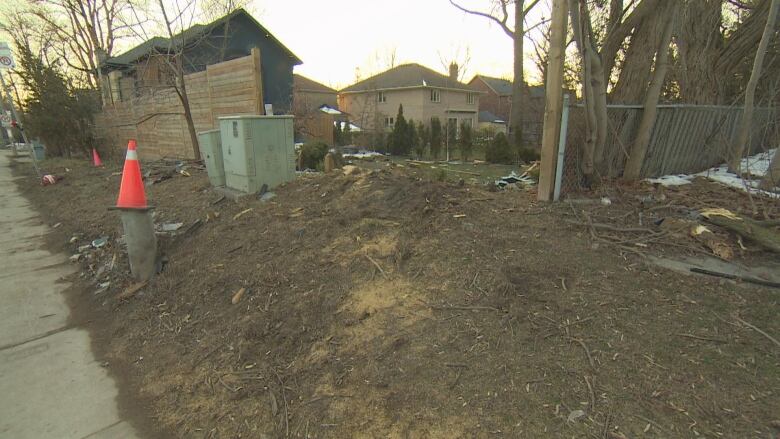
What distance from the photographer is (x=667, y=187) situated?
19.1 ft

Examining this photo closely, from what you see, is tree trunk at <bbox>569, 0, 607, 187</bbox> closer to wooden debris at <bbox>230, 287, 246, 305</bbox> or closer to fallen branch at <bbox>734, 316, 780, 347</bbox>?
fallen branch at <bbox>734, 316, 780, 347</bbox>

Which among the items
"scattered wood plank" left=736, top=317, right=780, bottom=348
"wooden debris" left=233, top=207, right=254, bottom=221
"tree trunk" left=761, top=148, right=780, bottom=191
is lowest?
"scattered wood plank" left=736, top=317, right=780, bottom=348

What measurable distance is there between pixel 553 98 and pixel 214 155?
501cm

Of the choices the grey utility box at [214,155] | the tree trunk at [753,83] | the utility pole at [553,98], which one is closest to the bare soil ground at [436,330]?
the utility pole at [553,98]

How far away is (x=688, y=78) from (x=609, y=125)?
6439 mm

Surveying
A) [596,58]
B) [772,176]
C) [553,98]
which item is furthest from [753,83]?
[553,98]

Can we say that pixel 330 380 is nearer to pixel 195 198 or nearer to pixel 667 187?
pixel 195 198

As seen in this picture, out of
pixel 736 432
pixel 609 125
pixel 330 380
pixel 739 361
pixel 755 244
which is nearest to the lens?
pixel 736 432

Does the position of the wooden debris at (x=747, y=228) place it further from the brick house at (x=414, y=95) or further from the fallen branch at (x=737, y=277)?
the brick house at (x=414, y=95)

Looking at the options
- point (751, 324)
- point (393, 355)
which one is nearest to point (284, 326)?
point (393, 355)

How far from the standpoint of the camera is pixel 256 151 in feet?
18.1

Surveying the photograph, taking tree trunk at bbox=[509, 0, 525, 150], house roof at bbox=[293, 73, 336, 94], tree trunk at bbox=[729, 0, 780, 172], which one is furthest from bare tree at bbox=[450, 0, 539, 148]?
house roof at bbox=[293, 73, 336, 94]

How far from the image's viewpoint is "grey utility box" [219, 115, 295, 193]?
17.7 feet

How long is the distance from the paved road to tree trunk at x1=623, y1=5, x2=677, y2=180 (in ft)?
22.2
